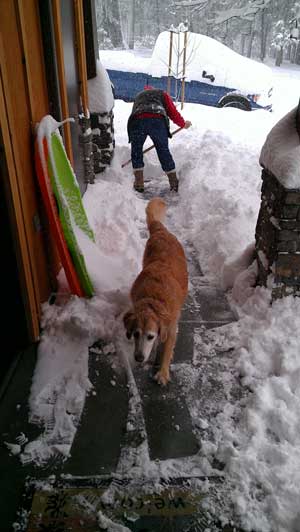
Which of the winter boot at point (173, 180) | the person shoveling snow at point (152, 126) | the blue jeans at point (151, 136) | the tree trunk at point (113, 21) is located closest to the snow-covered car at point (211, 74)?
the tree trunk at point (113, 21)

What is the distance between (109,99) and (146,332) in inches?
208

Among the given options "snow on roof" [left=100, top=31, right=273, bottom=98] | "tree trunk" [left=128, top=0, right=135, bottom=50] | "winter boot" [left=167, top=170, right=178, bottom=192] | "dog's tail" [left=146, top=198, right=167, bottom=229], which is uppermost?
"tree trunk" [left=128, top=0, right=135, bottom=50]

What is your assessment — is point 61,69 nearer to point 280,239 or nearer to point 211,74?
point 280,239

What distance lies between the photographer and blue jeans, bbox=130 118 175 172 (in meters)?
6.89

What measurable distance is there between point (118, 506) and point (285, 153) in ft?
9.44

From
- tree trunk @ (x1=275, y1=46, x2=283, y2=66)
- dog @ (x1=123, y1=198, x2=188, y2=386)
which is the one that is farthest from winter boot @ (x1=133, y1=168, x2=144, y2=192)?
tree trunk @ (x1=275, y1=46, x2=283, y2=66)

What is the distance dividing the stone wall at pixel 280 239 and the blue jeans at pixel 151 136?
3.53 meters

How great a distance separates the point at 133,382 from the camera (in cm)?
301

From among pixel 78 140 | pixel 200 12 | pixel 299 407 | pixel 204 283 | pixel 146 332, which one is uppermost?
pixel 200 12

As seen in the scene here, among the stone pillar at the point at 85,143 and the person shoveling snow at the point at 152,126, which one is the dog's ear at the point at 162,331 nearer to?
the stone pillar at the point at 85,143

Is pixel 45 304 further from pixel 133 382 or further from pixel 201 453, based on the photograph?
pixel 201 453

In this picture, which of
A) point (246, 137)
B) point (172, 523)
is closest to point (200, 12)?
point (246, 137)

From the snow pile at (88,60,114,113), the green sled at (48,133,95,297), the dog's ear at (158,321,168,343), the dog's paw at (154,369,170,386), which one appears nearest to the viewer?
the dog's ear at (158,321,168,343)

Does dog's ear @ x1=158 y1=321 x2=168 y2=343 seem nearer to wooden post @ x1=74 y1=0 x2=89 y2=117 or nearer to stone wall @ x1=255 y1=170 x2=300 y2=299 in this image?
stone wall @ x1=255 y1=170 x2=300 y2=299
